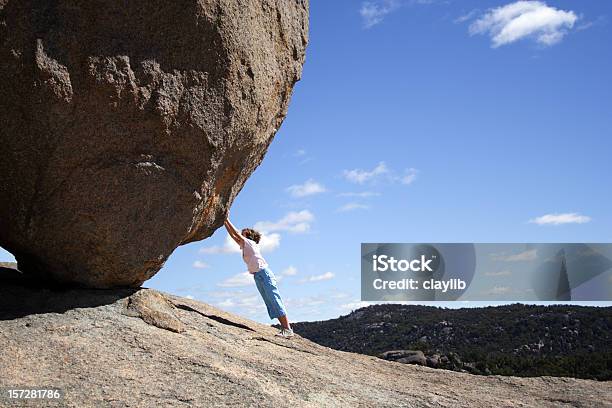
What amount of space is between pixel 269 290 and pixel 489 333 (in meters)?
22.2

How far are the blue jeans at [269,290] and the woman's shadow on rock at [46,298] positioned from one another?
5.58 ft

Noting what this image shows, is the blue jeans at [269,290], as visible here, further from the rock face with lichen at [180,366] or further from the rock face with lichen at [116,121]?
the rock face with lichen at [116,121]

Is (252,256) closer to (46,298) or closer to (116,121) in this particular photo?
(46,298)

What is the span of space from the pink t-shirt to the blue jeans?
7 cm

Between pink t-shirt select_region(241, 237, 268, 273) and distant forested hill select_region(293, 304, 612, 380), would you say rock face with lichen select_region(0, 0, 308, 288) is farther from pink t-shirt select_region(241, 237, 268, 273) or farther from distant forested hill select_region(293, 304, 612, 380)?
distant forested hill select_region(293, 304, 612, 380)

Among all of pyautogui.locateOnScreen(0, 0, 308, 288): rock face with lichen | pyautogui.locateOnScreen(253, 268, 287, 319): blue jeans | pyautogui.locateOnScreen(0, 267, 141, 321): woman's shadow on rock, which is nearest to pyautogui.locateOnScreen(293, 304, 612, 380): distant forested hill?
pyautogui.locateOnScreen(253, 268, 287, 319): blue jeans

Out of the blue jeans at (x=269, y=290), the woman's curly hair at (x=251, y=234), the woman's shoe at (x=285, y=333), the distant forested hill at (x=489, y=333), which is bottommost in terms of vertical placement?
the woman's shoe at (x=285, y=333)

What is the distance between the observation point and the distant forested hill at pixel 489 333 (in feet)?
79.0

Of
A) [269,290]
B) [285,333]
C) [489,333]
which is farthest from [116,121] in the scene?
[489,333]

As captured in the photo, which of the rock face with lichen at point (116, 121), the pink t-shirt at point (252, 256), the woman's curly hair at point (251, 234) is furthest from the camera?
the woman's curly hair at point (251, 234)

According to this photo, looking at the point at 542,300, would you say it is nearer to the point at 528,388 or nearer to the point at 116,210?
the point at 528,388

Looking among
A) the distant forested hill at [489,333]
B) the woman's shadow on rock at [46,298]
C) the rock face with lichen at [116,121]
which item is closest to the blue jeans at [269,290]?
the rock face with lichen at [116,121]

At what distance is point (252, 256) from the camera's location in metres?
8.55

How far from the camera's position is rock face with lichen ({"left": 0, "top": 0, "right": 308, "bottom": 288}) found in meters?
6.43
